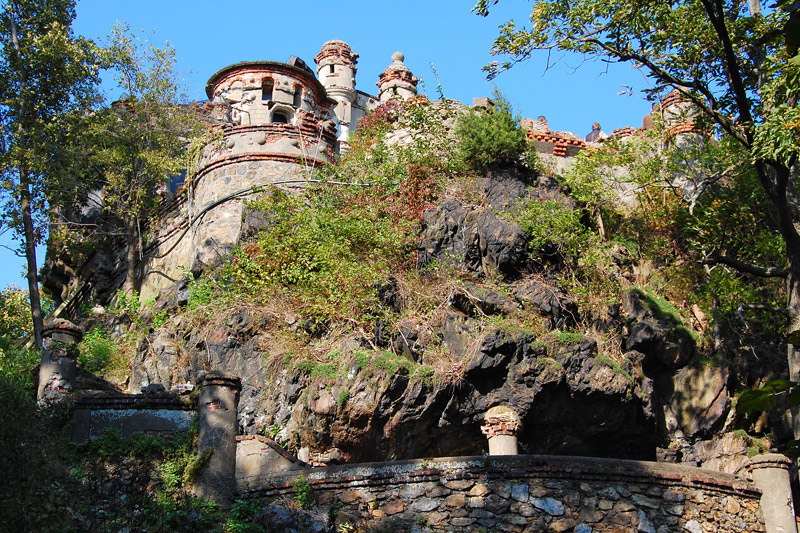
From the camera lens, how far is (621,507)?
1204cm

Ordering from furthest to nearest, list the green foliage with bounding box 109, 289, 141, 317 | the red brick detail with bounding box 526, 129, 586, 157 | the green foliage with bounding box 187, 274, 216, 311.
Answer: the red brick detail with bounding box 526, 129, 586, 157 → the green foliage with bounding box 109, 289, 141, 317 → the green foliage with bounding box 187, 274, 216, 311

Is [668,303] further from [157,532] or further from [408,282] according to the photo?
[157,532]

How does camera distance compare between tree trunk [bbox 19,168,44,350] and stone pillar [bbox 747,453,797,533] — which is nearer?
stone pillar [bbox 747,453,797,533]

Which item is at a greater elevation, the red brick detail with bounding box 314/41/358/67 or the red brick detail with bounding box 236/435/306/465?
the red brick detail with bounding box 314/41/358/67

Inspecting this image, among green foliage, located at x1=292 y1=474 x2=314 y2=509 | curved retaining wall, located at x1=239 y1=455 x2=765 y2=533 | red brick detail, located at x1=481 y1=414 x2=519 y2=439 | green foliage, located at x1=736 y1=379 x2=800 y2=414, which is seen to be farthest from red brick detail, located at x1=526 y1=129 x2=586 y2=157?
green foliage, located at x1=736 y1=379 x2=800 y2=414

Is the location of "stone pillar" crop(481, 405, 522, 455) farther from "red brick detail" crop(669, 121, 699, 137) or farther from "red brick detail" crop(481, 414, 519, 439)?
"red brick detail" crop(669, 121, 699, 137)

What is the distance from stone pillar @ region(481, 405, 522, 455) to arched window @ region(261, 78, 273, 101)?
1433 cm

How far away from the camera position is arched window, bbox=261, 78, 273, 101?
2597cm

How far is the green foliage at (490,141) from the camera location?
20734 millimetres

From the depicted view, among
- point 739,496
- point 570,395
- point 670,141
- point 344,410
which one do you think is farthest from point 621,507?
point 670,141

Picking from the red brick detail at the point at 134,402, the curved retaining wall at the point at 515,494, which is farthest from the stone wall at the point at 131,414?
the curved retaining wall at the point at 515,494

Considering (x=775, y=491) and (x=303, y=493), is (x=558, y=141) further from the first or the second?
(x=303, y=493)

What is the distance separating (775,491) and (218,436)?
8150 millimetres

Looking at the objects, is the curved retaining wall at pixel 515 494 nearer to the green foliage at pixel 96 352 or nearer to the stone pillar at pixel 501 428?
the stone pillar at pixel 501 428
